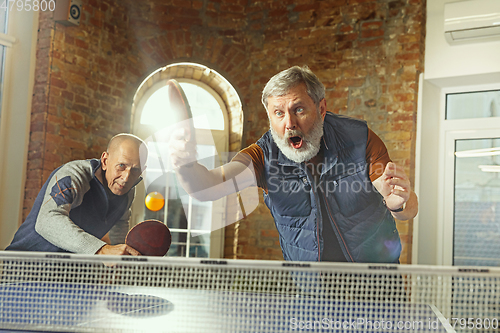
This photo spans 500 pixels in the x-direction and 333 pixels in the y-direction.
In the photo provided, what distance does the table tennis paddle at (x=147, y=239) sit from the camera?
217 centimetres

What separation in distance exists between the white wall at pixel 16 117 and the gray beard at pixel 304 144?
2433mm

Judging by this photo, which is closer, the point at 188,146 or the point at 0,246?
the point at 188,146

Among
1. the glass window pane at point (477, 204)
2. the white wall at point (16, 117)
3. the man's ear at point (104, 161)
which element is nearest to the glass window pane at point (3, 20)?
the white wall at point (16, 117)

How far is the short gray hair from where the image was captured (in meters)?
2.71

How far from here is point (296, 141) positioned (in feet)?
8.96

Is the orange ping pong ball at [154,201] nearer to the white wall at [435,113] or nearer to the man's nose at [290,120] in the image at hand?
the man's nose at [290,120]

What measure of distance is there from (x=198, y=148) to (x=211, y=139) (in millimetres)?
190

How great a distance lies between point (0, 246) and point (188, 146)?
288cm

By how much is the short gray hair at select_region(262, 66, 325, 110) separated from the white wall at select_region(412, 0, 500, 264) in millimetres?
1819

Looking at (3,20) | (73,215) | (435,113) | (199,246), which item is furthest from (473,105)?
(3,20)

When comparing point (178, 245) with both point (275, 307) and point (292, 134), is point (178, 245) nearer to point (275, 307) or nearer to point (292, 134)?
point (292, 134)

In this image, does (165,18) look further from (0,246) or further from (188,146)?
(188,146)

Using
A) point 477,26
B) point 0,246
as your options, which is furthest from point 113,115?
point 477,26

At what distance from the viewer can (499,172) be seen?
408cm
